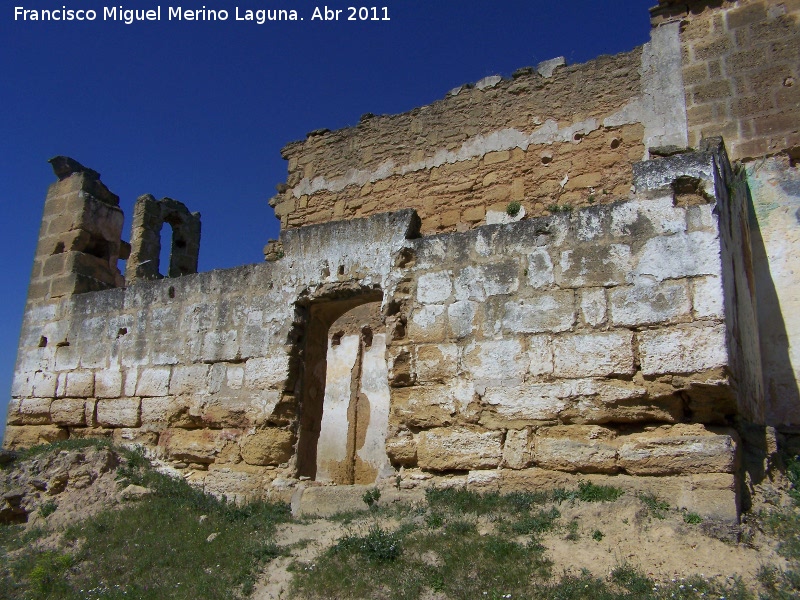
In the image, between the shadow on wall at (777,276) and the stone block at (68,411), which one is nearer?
the shadow on wall at (777,276)

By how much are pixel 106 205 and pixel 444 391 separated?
5832 mm

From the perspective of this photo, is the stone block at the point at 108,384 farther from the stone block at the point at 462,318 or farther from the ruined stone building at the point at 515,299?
the stone block at the point at 462,318

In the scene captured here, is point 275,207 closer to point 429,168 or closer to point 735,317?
point 429,168

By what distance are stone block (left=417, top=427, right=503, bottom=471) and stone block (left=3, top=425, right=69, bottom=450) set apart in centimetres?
464

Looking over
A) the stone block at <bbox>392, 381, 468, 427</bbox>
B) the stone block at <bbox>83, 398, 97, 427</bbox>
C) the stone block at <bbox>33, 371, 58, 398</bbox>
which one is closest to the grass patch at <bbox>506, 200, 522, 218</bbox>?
the stone block at <bbox>392, 381, 468, 427</bbox>

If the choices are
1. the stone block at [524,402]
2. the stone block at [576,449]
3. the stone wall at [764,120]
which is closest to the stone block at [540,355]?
the stone block at [524,402]

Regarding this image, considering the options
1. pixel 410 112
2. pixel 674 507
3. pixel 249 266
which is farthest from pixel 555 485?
pixel 410 112

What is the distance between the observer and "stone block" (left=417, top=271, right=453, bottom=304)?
21.4 feet

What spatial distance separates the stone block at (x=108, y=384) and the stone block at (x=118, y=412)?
0.06 meters

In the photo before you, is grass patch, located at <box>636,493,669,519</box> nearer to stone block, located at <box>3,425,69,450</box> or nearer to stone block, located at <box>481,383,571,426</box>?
stone block, located at <box>481,383,571,426</box>

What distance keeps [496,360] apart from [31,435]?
5782 mm

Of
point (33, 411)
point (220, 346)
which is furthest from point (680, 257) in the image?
point (33, 411)

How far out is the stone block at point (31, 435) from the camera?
862cm

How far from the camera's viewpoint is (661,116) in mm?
9781
